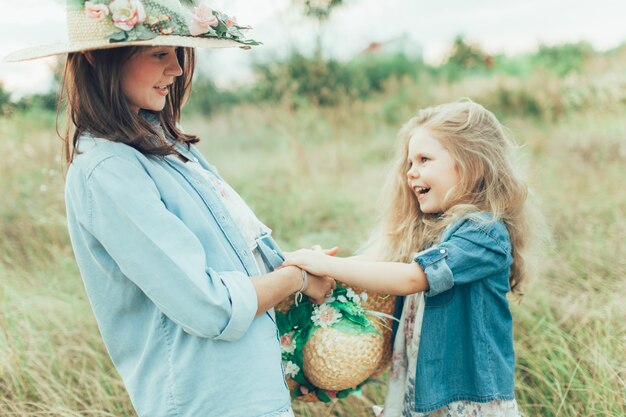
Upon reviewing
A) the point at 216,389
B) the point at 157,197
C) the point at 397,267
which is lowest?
the point at 216,389

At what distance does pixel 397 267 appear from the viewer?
6.29 ft

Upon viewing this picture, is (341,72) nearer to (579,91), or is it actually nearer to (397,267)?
(579,91)

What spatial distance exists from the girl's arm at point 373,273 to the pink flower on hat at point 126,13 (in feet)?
2.78

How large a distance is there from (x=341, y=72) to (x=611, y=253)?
7002 mm

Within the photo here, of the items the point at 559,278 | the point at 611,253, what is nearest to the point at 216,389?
the point at 559,278

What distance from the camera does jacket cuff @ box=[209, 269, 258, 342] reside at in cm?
148

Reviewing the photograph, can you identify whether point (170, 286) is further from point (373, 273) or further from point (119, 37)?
point (373, 273)

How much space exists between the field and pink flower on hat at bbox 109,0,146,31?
1752mm

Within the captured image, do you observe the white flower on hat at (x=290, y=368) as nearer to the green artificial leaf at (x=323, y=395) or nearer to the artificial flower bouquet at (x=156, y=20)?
the green artificial leaf at (x=323, y=395)

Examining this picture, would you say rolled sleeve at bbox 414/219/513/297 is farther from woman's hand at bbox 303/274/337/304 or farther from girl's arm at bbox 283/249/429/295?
woman's hand at bbox 303/274/337/304

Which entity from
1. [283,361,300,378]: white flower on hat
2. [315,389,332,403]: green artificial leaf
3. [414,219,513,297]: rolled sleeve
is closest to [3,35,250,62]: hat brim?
[414,219,513,297]: rolled sleeve

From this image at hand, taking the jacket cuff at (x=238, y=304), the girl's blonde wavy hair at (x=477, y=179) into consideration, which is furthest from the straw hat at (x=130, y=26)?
the girl's blonde wavy hair at (x=477, y=179)

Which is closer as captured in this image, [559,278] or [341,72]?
[559,278]

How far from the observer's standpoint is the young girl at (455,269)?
1889mm
